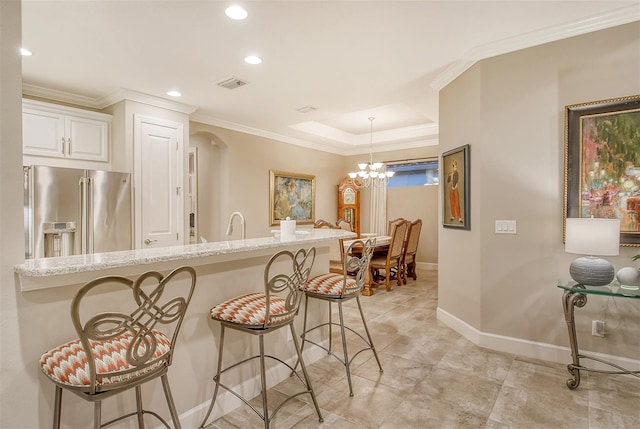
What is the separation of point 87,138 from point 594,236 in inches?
194

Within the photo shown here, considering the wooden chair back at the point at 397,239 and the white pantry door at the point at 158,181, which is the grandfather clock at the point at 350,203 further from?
the white pantry door at the point at 158,181

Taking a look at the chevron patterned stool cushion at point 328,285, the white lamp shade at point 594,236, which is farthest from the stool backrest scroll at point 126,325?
the white lamp shade at point 594,236

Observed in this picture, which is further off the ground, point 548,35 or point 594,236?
point 548,35

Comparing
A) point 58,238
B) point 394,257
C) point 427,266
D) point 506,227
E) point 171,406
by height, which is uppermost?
point 506,227

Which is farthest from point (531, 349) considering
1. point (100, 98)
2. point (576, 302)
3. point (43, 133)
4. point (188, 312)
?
point (100, 98)

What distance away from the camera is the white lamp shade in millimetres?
2273

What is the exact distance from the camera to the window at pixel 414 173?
22.6 feet

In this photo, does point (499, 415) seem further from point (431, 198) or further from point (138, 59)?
point (431, 198)

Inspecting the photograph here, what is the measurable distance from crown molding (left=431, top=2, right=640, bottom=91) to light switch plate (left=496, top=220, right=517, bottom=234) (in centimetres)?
149

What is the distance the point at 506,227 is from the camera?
9.85 ft

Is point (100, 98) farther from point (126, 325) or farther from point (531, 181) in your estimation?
point (531, 181)

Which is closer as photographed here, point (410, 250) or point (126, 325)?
point (126, 325)

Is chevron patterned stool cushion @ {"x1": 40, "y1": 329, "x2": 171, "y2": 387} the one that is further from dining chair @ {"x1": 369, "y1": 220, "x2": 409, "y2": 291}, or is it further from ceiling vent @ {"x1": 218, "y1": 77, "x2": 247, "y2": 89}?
dining chair @ {"x1": 369, "y1": 220, "x2": 409, "y2": 291}

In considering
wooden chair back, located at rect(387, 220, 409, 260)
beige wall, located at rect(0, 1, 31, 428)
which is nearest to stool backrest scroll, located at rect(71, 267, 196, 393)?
beige wall, located at rect(0, 1, 31, 428)
